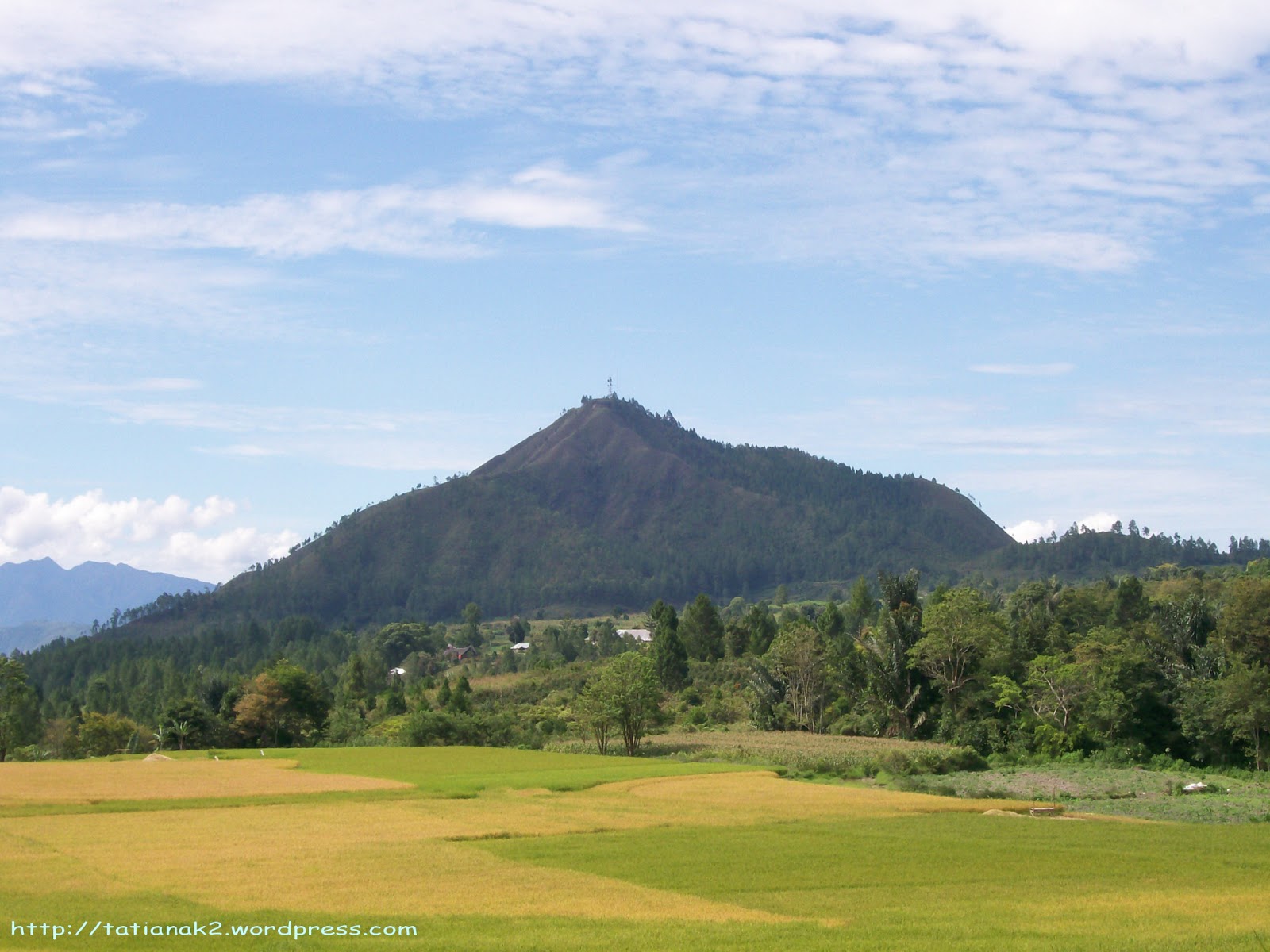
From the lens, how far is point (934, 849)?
36.4 meters

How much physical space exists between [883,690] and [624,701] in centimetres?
2000

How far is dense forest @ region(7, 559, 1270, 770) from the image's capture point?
2881 inches

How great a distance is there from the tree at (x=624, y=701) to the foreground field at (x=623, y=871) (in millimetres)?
28381

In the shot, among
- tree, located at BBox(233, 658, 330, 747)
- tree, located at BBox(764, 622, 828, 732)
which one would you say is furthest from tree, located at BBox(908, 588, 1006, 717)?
tree, located at BBox(233, 658, 330, 747)

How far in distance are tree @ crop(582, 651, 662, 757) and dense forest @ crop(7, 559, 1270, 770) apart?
17.9 inches

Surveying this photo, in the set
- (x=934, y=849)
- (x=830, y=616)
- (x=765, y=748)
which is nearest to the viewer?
(x=934, y=849)

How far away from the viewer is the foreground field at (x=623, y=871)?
25.0 m

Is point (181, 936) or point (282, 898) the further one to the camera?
point (282, 898)

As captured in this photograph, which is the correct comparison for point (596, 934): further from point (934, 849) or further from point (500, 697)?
point (500, 697)

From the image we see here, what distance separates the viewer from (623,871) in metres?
33.3

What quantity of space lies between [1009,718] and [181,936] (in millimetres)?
66390

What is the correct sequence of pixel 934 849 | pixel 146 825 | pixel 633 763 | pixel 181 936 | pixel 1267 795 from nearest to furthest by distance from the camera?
pixel 181 936, pixel 934 849, pixel 146 825, pixel 1267 795, pixel 633 763

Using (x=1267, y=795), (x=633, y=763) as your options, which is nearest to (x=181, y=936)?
(x=633, y=763)

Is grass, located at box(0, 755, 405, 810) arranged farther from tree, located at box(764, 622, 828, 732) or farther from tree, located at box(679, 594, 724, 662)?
tree, located at box(679, 594, 724, 662)
